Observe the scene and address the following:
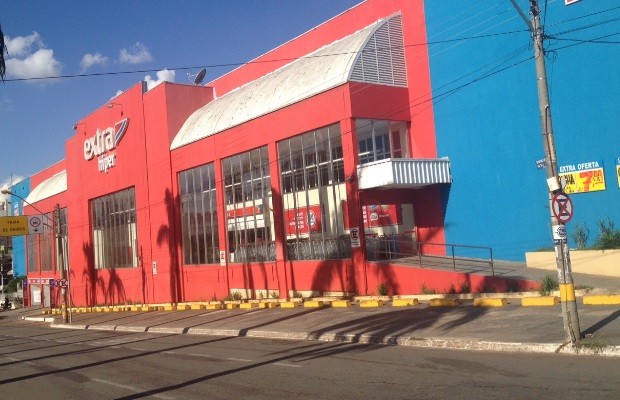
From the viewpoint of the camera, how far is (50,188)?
58.8 metres

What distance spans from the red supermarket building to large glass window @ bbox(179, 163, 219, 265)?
0.35 feet

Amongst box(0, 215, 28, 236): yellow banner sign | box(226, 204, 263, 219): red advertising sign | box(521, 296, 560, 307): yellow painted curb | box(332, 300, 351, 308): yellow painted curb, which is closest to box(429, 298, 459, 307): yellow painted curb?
box(521, 296, 560, 307): yellow painted curb

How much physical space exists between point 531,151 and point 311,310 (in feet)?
32.2

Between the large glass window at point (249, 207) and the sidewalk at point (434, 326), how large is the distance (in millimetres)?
4878

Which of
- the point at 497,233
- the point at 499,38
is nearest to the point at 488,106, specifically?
the point at 499,38

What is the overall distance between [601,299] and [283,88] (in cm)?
1767

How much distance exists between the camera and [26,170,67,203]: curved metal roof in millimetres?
56250

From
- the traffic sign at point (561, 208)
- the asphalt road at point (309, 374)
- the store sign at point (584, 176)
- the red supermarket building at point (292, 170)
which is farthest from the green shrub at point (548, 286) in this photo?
the traffic sign at point (561, 208)

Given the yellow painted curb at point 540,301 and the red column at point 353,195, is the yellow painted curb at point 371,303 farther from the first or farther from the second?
the yellow painted curb at point 540,301

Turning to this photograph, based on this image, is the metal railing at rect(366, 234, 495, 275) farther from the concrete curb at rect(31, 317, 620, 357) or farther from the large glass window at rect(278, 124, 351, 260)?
the concrete curb at rect(31, 317, 620, 357)

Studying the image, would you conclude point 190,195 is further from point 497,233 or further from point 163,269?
point 497,233

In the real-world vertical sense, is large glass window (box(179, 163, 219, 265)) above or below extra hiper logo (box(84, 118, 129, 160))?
below

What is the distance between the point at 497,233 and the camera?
2361 cm

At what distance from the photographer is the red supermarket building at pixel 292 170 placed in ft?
82.3
